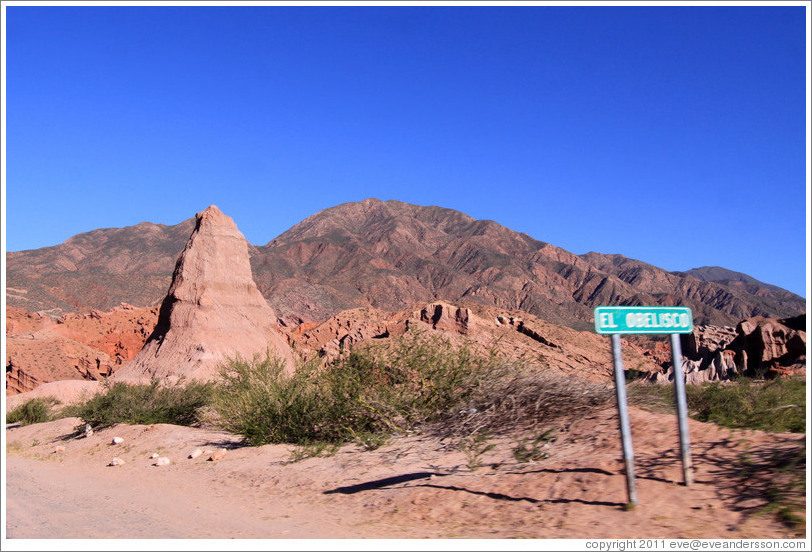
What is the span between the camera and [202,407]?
18141 millimetres

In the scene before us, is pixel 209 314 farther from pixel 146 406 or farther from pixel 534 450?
pixel 534 450

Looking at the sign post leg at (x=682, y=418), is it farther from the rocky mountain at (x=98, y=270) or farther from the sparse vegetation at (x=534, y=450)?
the rocky mountain at (x=98, y=270)

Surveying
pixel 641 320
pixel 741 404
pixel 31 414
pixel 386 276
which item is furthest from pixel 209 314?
pixel 386 276

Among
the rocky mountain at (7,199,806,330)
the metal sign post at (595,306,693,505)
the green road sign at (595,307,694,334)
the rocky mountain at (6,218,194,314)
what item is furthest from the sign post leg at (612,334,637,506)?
the rocky mountain at (6,218,194,314)

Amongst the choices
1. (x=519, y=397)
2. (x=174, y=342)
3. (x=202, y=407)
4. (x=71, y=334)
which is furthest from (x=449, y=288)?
(x=519, y=397)

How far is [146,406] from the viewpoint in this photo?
60.1 ft

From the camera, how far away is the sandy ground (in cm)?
573

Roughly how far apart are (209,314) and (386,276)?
83426mm

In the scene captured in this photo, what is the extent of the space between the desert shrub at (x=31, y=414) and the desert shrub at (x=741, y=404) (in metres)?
23.5

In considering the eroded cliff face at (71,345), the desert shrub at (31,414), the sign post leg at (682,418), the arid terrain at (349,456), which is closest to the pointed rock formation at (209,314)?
the arid terrain at (349,456)

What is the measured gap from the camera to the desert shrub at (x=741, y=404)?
7.84 meters

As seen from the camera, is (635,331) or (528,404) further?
(528,404)

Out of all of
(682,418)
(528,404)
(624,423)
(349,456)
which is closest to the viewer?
(624,423)

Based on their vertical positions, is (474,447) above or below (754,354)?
below
